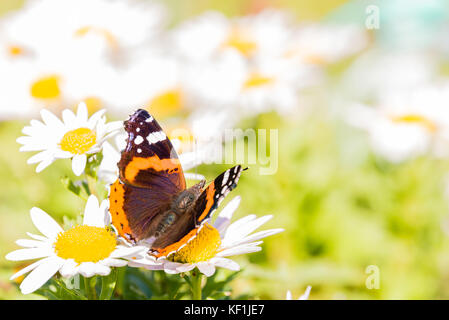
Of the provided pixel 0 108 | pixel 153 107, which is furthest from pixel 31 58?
pixel 153 107

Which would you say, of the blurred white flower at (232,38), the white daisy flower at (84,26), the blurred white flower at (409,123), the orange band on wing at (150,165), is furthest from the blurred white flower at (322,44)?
the orange band on wing at (150,165)

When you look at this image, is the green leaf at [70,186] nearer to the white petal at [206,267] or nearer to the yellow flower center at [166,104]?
the white petal at [206,267]

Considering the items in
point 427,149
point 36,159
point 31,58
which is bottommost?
point 36,159

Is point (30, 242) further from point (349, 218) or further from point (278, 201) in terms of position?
point (349, 218)

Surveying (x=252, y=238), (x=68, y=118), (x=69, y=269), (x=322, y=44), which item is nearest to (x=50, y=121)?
(x=68, y=118)

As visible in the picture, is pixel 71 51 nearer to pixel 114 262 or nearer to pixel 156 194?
pixel 156 194

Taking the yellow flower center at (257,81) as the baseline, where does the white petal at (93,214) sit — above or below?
below

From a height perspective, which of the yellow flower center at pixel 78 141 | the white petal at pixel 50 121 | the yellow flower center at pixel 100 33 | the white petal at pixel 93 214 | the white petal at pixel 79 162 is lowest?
the white petal at pixel 93 214
